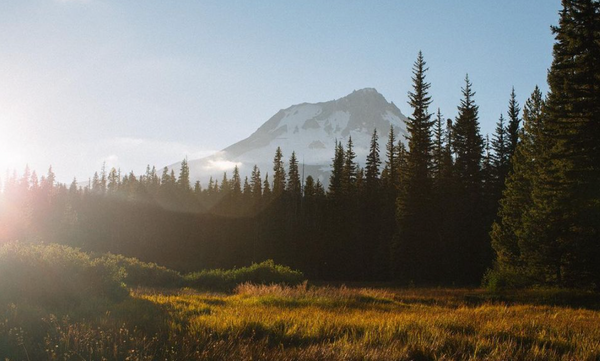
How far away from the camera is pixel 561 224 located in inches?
806

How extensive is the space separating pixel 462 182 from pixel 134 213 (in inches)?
2300

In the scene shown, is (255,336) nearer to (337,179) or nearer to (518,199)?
(518,199)

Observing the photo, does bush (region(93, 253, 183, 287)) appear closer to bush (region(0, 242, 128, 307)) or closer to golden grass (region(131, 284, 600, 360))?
bush (region(0, 242, 128, 307))

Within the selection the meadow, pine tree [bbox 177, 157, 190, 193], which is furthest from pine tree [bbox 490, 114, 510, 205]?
pine tree [bbox 177, 157, 190, 193]

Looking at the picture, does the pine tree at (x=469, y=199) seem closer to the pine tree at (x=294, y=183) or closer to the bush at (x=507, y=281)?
the bush at (x=507, y=281)

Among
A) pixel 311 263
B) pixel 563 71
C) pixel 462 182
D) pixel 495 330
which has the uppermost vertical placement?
pixel 563 71

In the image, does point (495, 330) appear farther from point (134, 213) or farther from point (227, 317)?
point (134, 213)

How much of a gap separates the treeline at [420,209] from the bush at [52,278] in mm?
20602

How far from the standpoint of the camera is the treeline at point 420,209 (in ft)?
66.0

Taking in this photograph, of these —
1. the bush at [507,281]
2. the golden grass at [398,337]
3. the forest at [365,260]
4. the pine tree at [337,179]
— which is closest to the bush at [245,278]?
the forest at [365,260]

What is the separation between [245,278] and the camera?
26.0 m

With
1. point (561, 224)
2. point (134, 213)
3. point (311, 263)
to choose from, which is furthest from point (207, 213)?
point (561, 224)

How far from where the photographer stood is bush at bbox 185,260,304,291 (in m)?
25.3

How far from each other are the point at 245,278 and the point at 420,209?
20579 millimetres
